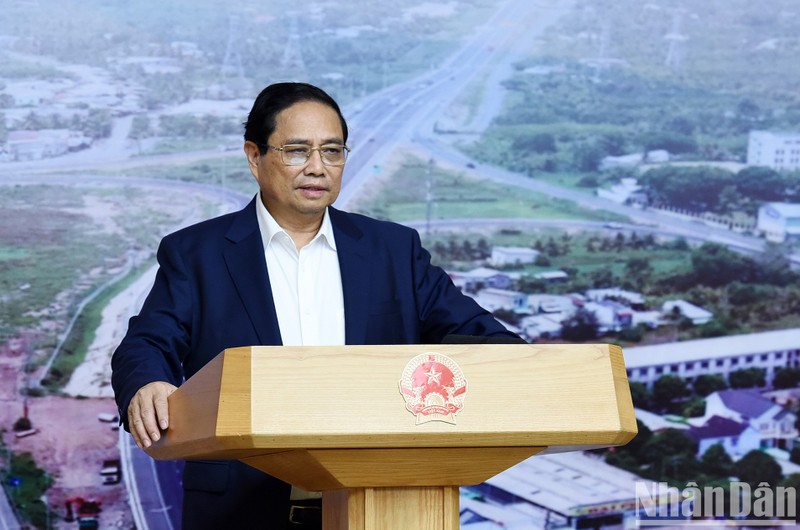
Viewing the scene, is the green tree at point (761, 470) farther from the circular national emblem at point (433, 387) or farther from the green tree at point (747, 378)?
the circular national emblem at point (433, 387)

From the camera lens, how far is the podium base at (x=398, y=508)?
164 cm

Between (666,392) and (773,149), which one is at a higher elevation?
(773,149)

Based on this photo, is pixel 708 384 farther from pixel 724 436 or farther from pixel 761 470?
pixel 761 470

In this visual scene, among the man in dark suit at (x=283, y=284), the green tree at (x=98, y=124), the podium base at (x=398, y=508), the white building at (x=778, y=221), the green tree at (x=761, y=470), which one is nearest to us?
the podium base at (x=398, y=508)

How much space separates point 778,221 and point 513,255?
0.98 meters

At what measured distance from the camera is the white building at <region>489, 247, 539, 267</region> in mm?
4137

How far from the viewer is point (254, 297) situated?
2.17m

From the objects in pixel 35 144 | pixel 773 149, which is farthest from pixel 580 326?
pixel 35 144

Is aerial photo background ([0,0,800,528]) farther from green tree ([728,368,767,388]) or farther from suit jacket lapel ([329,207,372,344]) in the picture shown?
suit jacket lapel ([329,207,372,344])

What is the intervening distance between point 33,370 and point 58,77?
935 millimetres

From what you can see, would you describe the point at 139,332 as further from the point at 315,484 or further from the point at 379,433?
the point at 379,433

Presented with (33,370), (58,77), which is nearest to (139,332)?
(33,370)

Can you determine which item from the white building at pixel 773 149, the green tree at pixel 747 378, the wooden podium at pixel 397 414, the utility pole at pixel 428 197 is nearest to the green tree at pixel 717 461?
the green tree at pixel 747 378

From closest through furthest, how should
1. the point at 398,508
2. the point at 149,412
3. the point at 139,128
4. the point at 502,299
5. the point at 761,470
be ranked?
the point at 398,508
the point at 149,412
the point at 139,128
the point at 502,299
the point at 761,470
